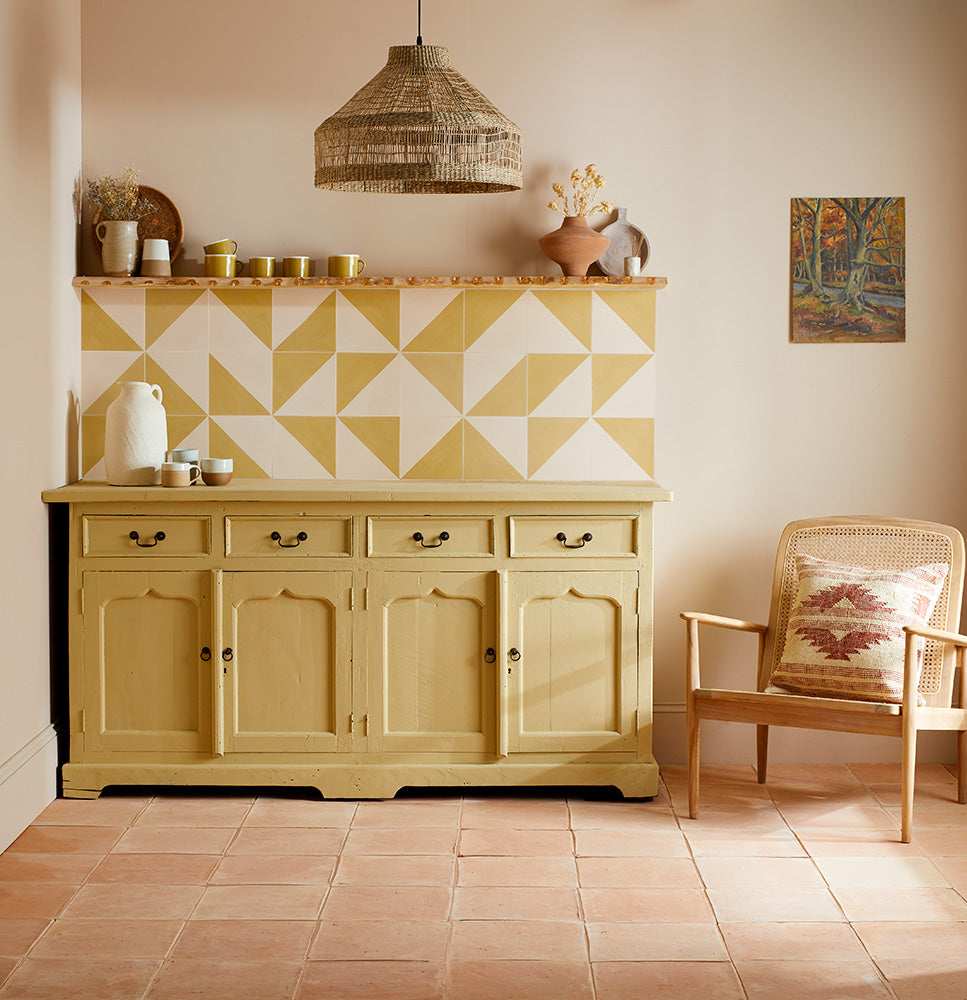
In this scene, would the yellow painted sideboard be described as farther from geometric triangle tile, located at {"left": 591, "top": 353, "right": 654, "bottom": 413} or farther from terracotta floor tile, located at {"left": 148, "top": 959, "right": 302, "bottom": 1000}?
terracotta floor tile, located at {"left": 148, "top": 959, "right": 302, "bottom": 1000}

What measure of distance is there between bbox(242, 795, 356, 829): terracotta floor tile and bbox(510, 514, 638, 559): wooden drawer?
99cm

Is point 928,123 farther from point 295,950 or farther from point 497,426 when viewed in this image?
point 295,950

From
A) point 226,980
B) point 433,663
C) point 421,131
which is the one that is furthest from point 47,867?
point 421,131

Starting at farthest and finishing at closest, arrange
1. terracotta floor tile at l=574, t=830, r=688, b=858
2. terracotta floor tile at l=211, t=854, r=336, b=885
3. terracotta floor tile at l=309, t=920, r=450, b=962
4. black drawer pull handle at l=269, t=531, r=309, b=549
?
black drawer pull handle at l=269, t=531, r=309, b=549 → terracotta floor tile at l=574, t=830, r=688, b=858 → terracotta floor tile at l=211, t=854, r=336, b=885 → terracotta floor tile at l=309, t=920, r=450, b=962

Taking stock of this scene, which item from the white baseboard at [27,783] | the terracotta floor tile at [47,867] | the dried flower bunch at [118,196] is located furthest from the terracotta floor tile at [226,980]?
the dried flower bunch at [118,196]

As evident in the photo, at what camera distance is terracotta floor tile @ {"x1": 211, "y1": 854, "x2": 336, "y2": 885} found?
3082 mm

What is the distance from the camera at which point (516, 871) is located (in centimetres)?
317

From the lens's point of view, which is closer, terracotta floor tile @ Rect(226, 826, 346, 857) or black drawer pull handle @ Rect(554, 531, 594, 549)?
terracotta floor tile @ Rect(226, 826, 346, 857)

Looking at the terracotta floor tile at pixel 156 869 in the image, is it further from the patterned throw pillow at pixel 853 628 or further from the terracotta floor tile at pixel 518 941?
the patterned throw pillow at pixel 853 628

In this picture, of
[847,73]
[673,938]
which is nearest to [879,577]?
[673,938]

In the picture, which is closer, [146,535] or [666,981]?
[666,981]

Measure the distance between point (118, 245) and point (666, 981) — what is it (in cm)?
293

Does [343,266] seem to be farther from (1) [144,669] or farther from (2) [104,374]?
(1) [144,669]

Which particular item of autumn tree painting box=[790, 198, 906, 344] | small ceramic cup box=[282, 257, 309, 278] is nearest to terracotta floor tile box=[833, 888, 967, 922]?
autumn tree painting box=[790, 198, 906, 344]
